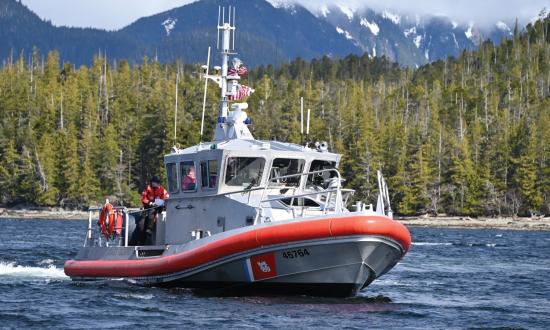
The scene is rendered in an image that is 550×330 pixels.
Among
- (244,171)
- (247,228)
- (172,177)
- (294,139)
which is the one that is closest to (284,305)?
(247,228)

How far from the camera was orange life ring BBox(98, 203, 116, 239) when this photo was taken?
93.4 feet

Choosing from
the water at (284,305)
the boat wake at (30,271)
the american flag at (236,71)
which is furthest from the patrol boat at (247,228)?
the boat wake at (30,271)

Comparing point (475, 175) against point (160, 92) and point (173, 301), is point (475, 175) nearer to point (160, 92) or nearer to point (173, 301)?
point (160, 92)

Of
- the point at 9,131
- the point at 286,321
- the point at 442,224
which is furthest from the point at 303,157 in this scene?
the point at 9,131

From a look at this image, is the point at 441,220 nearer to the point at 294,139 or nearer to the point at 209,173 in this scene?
the point at 294,139

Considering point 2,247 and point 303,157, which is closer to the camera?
point 303,157

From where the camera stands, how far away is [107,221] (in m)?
28.5

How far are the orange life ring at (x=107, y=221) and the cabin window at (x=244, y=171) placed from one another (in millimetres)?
4300

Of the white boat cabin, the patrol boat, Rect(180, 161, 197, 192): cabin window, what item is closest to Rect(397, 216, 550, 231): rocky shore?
the patrol boat

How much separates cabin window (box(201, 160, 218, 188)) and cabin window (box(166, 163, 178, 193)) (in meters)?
1.25

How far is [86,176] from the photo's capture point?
10550cm

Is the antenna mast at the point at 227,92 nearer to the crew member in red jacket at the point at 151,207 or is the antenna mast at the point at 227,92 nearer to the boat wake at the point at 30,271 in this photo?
the crew member in red jacket at the point at 151,207

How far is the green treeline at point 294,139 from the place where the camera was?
9938 centimetres

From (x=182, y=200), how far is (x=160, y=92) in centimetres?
9735
